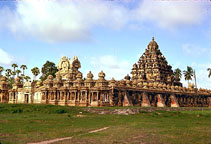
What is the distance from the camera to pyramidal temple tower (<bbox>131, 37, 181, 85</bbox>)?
302 ft

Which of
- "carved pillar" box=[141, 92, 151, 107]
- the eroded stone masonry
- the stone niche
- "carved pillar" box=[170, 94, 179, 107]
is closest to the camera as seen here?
the eroded stone masonry

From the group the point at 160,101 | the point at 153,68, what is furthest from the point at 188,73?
the point at 160,101

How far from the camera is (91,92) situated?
5522 cm

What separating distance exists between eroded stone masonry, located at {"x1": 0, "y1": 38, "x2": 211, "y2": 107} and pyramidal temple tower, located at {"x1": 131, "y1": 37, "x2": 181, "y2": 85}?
11.4 m

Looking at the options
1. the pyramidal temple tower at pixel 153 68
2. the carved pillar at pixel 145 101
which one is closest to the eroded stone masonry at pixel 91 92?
the carved pillar at pixel 145 101

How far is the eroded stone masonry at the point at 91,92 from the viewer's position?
181 ft

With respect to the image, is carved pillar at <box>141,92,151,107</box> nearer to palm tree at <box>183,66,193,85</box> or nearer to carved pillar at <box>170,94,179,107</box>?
carved pillar at <box>170,94,179,107</box>

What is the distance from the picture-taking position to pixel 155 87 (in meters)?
68.8

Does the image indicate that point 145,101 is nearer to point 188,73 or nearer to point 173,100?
point 173,100

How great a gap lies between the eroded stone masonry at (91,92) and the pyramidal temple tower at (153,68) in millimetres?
11418

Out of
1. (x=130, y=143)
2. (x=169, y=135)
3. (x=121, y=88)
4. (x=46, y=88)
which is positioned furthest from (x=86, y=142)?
(x=46, y=88)

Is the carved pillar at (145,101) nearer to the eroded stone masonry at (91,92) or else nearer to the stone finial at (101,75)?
the eroded stone masonry at (91,92)

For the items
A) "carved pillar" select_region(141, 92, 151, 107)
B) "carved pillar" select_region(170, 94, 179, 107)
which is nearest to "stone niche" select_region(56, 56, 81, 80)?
"carved pillar" select_region(141, 92, 151, 107)

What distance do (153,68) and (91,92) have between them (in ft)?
138
